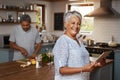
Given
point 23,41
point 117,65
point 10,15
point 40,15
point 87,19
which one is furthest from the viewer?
point 40,15

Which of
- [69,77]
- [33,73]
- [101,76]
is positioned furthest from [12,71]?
[101,76]

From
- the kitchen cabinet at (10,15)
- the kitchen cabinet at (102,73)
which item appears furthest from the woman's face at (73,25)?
the kitchen cabinet at (10,15)

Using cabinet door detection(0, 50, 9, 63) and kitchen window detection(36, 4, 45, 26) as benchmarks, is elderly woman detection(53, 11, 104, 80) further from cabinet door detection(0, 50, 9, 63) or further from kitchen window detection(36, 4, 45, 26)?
kitchen window detection(36, 4, 45, 26)

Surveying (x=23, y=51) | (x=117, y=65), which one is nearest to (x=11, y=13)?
(x=23, y=51)

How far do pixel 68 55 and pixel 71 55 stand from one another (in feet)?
0.10

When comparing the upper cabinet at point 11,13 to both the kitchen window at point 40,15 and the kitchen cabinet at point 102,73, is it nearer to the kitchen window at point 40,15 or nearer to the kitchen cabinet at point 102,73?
the kitchen window at point 40,15

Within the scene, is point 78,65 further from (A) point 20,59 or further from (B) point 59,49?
(A) point 20,59

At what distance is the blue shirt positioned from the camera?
1.93 meters

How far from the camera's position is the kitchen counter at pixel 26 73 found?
2494 millimetres

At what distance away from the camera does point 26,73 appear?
2.70m

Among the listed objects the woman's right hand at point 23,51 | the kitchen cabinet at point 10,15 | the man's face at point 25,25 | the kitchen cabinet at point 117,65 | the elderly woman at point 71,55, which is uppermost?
the kitchen cabinet at point 10,15

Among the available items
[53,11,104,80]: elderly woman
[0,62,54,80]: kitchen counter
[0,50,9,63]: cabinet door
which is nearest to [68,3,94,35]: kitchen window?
[0,50,9,63]: cabinet door

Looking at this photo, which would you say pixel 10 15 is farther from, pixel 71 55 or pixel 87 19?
pixel 71 55

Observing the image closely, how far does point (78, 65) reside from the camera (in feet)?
6.62
